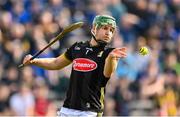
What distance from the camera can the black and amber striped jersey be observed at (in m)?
8.42

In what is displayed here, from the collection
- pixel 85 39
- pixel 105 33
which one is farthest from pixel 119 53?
pixel 85 39

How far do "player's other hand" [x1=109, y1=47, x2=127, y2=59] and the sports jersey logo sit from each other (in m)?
0.37

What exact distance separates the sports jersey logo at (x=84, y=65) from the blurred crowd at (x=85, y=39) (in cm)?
542

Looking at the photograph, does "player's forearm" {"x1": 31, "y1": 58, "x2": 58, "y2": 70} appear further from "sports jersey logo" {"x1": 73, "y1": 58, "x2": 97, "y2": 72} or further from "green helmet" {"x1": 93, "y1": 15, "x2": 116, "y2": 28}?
"green helmet" {"x1": 93, "y1": 15, "x2": 116, "y2": 28}

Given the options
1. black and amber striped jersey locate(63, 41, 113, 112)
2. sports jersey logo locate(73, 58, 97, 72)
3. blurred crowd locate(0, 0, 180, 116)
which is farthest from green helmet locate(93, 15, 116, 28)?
blurred crowd locate(0, 0, 180, 116)

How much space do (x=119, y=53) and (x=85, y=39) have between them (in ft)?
24.2

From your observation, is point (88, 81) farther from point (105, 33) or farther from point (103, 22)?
point (103, 22)

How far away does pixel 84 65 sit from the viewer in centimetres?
847

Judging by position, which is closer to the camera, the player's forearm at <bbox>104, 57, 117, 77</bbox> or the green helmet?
the player's forearm at <bbox>104, 57, 117, 77</bbox>

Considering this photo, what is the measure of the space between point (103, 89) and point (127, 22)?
7.56 metres

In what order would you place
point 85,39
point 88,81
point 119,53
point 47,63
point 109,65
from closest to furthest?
point 119,53 → point 109,65 → point 88,81 → point 47,63 → point 85,39

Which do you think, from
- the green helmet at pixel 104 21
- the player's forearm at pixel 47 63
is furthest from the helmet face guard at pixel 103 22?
the player's forearm at pixel 47 63

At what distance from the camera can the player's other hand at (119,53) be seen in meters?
7.93

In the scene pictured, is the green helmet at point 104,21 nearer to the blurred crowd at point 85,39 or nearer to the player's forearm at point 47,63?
the player's forearm at point 47,63
